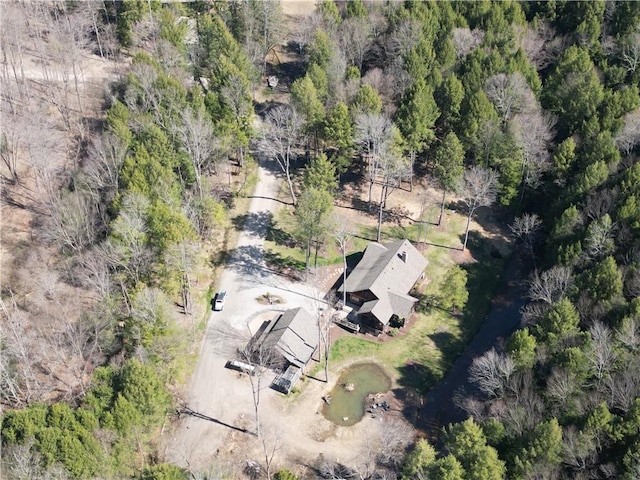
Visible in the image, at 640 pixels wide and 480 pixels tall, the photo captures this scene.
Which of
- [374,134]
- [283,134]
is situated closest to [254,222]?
[283,134]

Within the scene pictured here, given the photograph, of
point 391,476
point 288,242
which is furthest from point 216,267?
point 391,476

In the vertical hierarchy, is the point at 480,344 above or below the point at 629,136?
below

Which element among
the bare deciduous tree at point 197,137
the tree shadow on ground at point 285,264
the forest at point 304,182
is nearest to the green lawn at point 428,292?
the tree shadow on ground at point 285,264

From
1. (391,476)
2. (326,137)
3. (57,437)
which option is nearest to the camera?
(57,437)

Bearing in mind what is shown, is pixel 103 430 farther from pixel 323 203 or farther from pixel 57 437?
pixel 323 203

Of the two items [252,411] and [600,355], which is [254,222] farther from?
[600,355]
